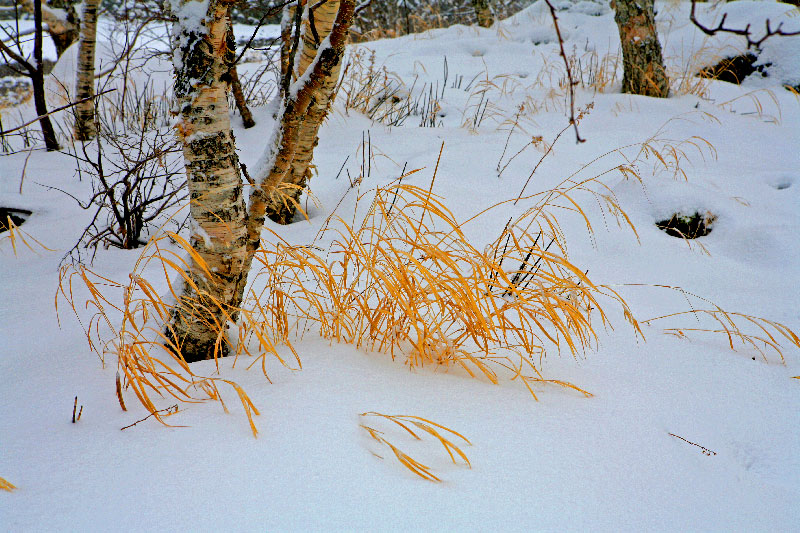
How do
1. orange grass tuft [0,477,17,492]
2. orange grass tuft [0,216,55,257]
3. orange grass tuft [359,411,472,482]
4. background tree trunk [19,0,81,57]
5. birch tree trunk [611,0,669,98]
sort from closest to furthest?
orange grass tuft [0,477,17,492] < orange grass tuft [359,411,472,482] < orange grass tuft [0,216,55,257] < birch tree trunk [611,0,669,98] < background tree trunk [19,0,81,57]

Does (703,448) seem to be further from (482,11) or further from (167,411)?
(482,11)

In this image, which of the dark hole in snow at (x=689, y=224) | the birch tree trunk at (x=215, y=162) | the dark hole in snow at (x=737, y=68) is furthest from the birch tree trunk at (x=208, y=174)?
the dark hole in snow at (x=737, y=68)

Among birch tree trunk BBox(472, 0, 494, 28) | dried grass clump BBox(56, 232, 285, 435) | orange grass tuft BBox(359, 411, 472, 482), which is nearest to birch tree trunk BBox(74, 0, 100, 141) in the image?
dried grass clump BBox(56, 232, 285, 435)

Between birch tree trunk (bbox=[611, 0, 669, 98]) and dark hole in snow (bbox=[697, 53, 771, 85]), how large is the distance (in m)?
0.73

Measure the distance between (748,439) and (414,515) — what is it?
0.81 meters

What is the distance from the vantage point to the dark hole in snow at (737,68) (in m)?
4.09

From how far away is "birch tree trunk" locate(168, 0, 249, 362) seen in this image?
1050mm

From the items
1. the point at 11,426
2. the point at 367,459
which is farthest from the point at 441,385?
the point at 11,426

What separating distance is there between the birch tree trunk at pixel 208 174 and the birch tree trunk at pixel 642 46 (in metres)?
3.38

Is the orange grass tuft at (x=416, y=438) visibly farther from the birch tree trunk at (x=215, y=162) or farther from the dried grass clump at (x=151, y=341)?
the birch tree trunk at (x=215, y=162)

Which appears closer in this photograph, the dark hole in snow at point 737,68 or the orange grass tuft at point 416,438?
the orange grass tuft at point 416,438

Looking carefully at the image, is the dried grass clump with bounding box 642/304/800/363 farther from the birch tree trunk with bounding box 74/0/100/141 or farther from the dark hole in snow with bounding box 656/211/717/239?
the birch tree trunk with bounding box 74/0/100/141

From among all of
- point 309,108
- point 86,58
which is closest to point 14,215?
point 86,58

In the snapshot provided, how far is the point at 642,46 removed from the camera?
3.60 m
